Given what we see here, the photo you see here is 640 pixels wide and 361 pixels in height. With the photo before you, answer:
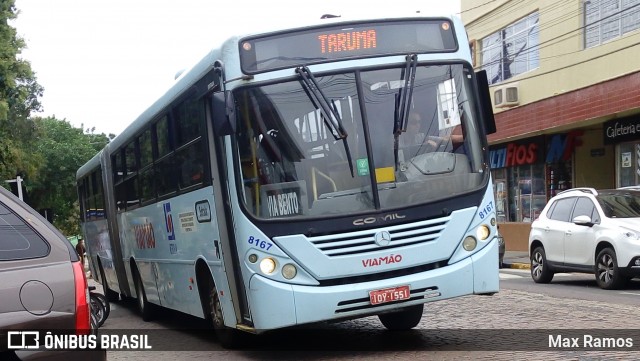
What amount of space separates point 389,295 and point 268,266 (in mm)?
1097

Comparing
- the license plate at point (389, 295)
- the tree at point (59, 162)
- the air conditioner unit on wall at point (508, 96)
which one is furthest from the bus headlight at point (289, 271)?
the tree at point (59, 162)

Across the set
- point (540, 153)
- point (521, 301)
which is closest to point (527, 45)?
point (540, 153)

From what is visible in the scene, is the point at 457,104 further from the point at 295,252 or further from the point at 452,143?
the point at 295,252

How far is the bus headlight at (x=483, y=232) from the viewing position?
7.88m

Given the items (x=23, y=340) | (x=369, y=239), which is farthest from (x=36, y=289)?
(x=369, y=239)

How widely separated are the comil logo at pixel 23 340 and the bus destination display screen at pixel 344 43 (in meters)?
4.18

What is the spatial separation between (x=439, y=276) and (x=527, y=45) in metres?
22.1

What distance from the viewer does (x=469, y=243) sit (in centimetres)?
784

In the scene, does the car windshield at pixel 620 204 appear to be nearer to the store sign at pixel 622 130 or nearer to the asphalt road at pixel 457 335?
the asphalt road at pixel 457 335

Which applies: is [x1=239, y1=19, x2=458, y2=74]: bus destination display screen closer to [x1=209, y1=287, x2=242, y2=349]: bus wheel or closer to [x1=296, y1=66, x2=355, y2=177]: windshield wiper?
[x1=296, y1=66, x2=355, y2=177]: windshield wiper

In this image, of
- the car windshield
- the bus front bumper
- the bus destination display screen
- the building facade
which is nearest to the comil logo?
the bus front bumper

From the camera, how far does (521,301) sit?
11.7m

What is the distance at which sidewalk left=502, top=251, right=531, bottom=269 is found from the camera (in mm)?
23153

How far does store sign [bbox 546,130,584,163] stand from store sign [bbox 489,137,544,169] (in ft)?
Answer: 2.01
